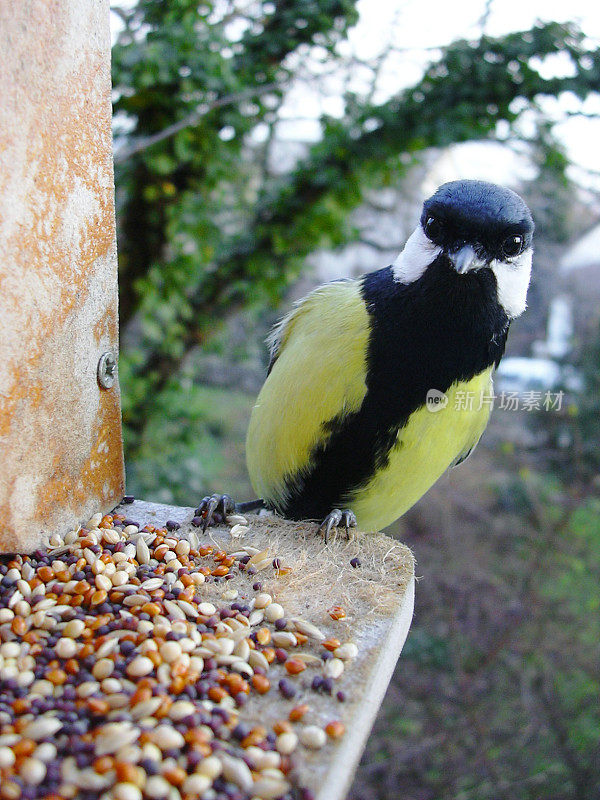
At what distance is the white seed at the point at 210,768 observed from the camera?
0.89 meters

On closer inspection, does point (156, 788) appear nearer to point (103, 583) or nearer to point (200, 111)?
point (103, 583)

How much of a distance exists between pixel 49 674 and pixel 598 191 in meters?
3.58

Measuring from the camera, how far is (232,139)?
3.50 m

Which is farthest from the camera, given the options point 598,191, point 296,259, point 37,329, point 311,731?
point 296,259

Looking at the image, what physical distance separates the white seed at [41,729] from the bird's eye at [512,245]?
132cm

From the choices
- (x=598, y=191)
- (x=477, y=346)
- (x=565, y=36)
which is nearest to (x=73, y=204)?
(x=477, y=346)

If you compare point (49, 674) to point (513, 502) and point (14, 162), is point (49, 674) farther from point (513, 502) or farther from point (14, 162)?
point (513, 502)

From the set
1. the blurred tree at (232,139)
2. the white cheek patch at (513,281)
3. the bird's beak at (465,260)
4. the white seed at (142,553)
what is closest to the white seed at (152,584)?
the white seed at (142,553)

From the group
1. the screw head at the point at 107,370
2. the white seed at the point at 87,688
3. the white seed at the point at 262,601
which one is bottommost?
the white seed at the point at 262,601

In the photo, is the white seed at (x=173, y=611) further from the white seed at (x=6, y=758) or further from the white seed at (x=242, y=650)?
the white seed at (x=6, y=758)

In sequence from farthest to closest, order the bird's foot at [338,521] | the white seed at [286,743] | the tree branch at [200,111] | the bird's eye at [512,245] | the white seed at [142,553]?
1. the tree branch at [200,111]
2. the bird's foot at [338,521]
3. the bird's eye at [512,245]
4. the white seed at [142,553]
5. the white seed at [286,743]

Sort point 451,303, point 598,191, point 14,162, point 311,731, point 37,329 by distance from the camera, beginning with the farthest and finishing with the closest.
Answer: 1. point 598,191
2. point 451,303
3. point 37,329
4. point 14,162
5. point 311,731

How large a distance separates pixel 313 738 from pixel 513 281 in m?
1.15

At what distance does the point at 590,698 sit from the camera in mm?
4168
